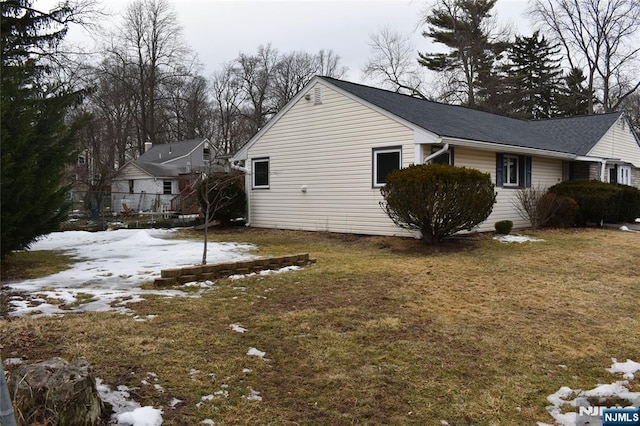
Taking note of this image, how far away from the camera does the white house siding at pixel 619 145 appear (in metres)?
17.9

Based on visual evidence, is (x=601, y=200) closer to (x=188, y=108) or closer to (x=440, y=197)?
(x=440, y=197)

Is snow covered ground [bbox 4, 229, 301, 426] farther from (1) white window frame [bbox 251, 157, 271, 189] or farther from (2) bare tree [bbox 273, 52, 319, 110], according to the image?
(2) bare tree [bbox 273, 52, 319, 110]

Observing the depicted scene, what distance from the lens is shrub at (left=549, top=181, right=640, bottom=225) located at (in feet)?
45.6

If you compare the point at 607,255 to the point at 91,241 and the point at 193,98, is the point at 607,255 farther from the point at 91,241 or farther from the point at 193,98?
the point at 193,98

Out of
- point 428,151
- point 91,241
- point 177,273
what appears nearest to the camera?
point 177,273

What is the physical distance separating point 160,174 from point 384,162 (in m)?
21.6

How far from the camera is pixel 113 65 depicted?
33.0 m

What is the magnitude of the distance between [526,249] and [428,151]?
3339mm

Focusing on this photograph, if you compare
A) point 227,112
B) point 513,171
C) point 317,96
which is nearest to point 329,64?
point 227,112

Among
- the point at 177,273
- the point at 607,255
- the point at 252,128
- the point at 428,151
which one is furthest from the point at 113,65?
the point at 607,255

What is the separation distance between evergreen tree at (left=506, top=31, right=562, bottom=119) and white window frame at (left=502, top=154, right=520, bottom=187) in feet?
75.7

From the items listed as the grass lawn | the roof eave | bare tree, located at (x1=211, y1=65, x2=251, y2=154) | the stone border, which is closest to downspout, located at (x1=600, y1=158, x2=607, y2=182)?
the roof eave

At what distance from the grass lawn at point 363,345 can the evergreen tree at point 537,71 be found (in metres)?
31.9

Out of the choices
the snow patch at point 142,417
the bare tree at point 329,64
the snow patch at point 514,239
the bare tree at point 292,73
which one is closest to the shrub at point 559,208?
the snow patch at point 514,239
